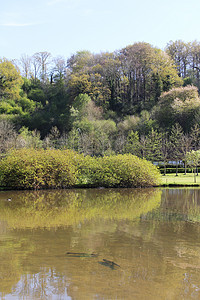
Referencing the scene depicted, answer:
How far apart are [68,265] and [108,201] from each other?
10155mm

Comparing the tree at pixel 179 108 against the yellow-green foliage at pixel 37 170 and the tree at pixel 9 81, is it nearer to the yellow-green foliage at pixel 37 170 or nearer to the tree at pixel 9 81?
the tree at pixel 9 81

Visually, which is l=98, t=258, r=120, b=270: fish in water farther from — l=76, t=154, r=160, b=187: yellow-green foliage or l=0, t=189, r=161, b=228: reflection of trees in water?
l=76, t=154, r=160, b=187: yellow-green foliage

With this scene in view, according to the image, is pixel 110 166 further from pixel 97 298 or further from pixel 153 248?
pixel 97 298

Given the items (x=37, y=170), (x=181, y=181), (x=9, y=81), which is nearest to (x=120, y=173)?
(x=37, y=170)

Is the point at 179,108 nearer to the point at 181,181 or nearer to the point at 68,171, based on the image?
the point at 181,181

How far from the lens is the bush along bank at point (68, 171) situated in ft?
75.3

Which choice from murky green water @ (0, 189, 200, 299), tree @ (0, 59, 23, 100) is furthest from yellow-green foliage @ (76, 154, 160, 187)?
tree @ (0, 59, 23, 100)

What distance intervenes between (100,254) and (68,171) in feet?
52.7

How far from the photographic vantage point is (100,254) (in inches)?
302

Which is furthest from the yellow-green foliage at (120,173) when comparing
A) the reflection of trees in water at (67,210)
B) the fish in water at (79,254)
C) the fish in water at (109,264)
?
the fish in water at (109,264)

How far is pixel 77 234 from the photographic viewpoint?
9609 mm

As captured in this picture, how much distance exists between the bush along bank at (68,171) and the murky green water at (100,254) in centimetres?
904

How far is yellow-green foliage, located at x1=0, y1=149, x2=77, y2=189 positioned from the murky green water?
28.9ft

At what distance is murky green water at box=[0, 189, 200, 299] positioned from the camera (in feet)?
18.8
